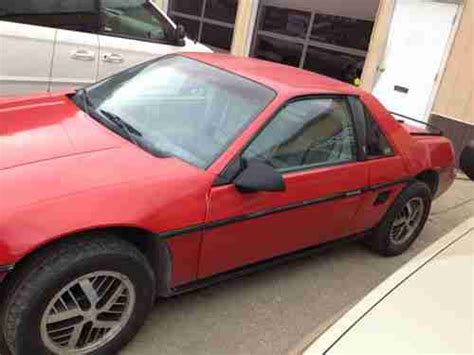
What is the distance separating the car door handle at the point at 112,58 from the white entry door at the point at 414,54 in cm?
386

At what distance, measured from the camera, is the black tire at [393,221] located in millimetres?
4453

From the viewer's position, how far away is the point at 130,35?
5891 mm

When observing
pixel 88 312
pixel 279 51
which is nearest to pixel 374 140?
pixel 88 312

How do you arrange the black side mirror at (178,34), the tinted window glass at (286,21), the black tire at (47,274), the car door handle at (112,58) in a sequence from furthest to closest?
the tinted window glass at (286,21), the black side mirror at (178,34), the car door handle at (112,58), the black tire at (47,274)

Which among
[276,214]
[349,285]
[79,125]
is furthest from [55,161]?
[349,285]

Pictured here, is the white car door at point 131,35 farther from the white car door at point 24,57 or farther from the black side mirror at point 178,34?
the white car door at point 24,57

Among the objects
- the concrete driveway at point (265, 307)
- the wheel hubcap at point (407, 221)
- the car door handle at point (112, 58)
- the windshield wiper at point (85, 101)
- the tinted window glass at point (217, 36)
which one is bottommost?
the concrete driveway at point (265, 307)

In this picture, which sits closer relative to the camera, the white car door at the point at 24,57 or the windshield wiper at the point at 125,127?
the windshield wiper at the point at 125,127

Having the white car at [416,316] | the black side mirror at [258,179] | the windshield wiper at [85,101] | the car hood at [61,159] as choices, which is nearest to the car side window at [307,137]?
the black side mirror at [258,179]

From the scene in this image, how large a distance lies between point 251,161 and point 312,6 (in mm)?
8564

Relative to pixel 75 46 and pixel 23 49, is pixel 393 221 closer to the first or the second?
pixel 75 46

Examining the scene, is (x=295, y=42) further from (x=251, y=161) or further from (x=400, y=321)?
(x=400, y=321)

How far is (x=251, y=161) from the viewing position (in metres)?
3.16

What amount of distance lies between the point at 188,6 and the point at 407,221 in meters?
9.70
